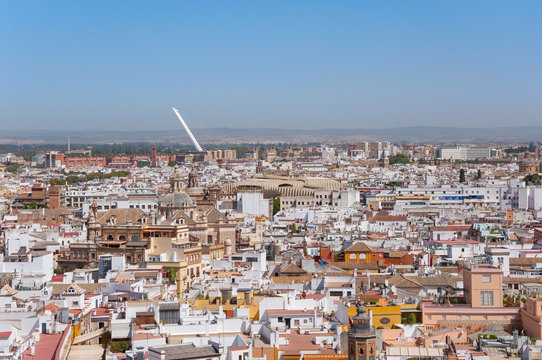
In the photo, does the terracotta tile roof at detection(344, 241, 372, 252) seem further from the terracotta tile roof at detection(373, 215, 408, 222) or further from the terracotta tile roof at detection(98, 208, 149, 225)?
the terracotta tile roof at detection(373, 215, 408, 222)

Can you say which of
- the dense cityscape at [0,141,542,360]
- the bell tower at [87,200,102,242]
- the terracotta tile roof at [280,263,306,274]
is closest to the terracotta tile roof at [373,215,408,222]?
the dense cityscape at [0,141,542,360]

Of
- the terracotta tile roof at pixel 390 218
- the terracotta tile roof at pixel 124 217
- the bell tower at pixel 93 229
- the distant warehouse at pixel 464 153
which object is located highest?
the terracotta tile roof at pixel 124 217

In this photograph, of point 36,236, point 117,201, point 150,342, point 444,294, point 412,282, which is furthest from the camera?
point 117,201

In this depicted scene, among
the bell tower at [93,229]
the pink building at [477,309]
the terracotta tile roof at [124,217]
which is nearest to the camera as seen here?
the pink building at [477,309]

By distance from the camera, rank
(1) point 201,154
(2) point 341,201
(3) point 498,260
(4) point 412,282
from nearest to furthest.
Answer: (4) point 412,282 → (3) point 498,260 → (2) point 341,201 → (1) point 201,154

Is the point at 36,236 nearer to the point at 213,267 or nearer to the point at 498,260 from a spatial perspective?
the point at 213,267

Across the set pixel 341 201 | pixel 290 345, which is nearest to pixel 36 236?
pixel 290 345

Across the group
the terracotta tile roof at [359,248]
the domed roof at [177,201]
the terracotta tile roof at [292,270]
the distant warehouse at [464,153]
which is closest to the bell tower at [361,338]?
the terracotta tile roof at [292,270]

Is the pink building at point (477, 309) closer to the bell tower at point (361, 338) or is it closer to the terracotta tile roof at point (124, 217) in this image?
the bell tower at point (361, 338)
